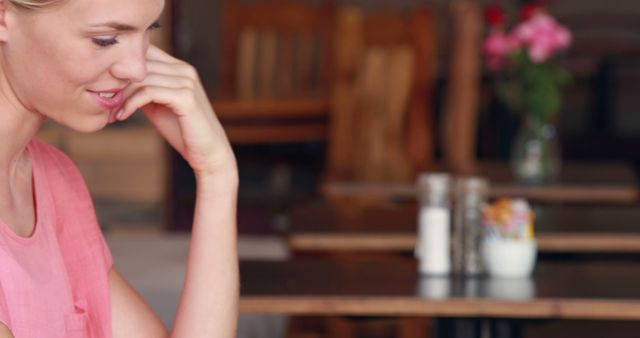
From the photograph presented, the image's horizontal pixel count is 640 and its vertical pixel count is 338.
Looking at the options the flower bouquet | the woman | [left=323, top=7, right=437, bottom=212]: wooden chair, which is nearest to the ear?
the woman

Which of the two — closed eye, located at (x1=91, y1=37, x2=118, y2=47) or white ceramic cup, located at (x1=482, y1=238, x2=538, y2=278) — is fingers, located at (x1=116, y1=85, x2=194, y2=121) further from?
white ceramic cup, located at (x1=482, y1=238, x2=538, y2=278)

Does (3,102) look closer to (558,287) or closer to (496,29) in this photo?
(558,287)

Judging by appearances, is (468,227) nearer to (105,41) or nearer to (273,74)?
(105,41)

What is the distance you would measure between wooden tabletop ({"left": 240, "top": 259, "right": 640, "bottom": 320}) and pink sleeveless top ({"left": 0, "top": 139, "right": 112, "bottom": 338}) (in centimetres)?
65

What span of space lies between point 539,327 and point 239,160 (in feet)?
12.6

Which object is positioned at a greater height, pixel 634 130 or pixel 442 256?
pixel 634 130

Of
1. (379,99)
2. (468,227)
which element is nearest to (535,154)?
(379,99)

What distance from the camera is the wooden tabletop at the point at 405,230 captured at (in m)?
2.94

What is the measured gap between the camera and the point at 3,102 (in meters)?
1.46

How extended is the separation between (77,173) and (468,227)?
1091 millimetres

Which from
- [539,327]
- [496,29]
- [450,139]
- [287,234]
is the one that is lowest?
[539,327]

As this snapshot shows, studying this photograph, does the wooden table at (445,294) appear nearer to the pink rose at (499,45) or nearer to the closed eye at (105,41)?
the closed eye at (105,41)

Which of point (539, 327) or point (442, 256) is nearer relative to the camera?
point (442, 256)

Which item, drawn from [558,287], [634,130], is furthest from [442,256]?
[634,130]
